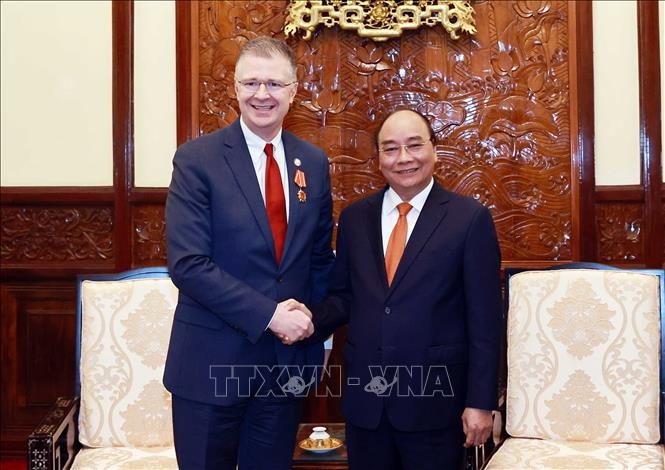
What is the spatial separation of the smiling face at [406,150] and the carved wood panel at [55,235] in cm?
176

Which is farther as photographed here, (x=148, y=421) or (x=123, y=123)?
(x=123, y=123)

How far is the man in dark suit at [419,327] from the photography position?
1956 millimetres

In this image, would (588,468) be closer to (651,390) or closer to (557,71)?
(651,390)

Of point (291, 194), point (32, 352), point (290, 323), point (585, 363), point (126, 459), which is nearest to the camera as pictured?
point (290, 323)

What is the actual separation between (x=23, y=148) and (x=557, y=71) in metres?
2.35

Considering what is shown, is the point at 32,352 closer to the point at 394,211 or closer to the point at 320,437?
the point at 320,437

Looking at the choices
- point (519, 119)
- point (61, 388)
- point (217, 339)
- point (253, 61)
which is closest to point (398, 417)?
point (217, 339)

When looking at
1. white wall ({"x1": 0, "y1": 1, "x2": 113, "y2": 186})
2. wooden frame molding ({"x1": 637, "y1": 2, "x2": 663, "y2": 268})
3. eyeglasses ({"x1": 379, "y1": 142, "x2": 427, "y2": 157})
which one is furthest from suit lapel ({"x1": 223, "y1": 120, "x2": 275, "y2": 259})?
wooden frame molding ({"x1": 637, "y1": 2, "x2": 663, "y2": 268})

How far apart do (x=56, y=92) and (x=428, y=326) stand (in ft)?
7.33

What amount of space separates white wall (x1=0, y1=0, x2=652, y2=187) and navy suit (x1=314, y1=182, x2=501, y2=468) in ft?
5.36

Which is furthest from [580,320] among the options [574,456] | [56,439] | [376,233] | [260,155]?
[56,439]

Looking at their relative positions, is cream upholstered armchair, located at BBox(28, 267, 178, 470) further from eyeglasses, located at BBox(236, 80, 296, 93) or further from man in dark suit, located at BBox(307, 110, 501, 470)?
eyeglasses, located at BBox(236, 80, 296, 93)

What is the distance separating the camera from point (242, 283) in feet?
5.83

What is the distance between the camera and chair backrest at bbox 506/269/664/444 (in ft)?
8.14
